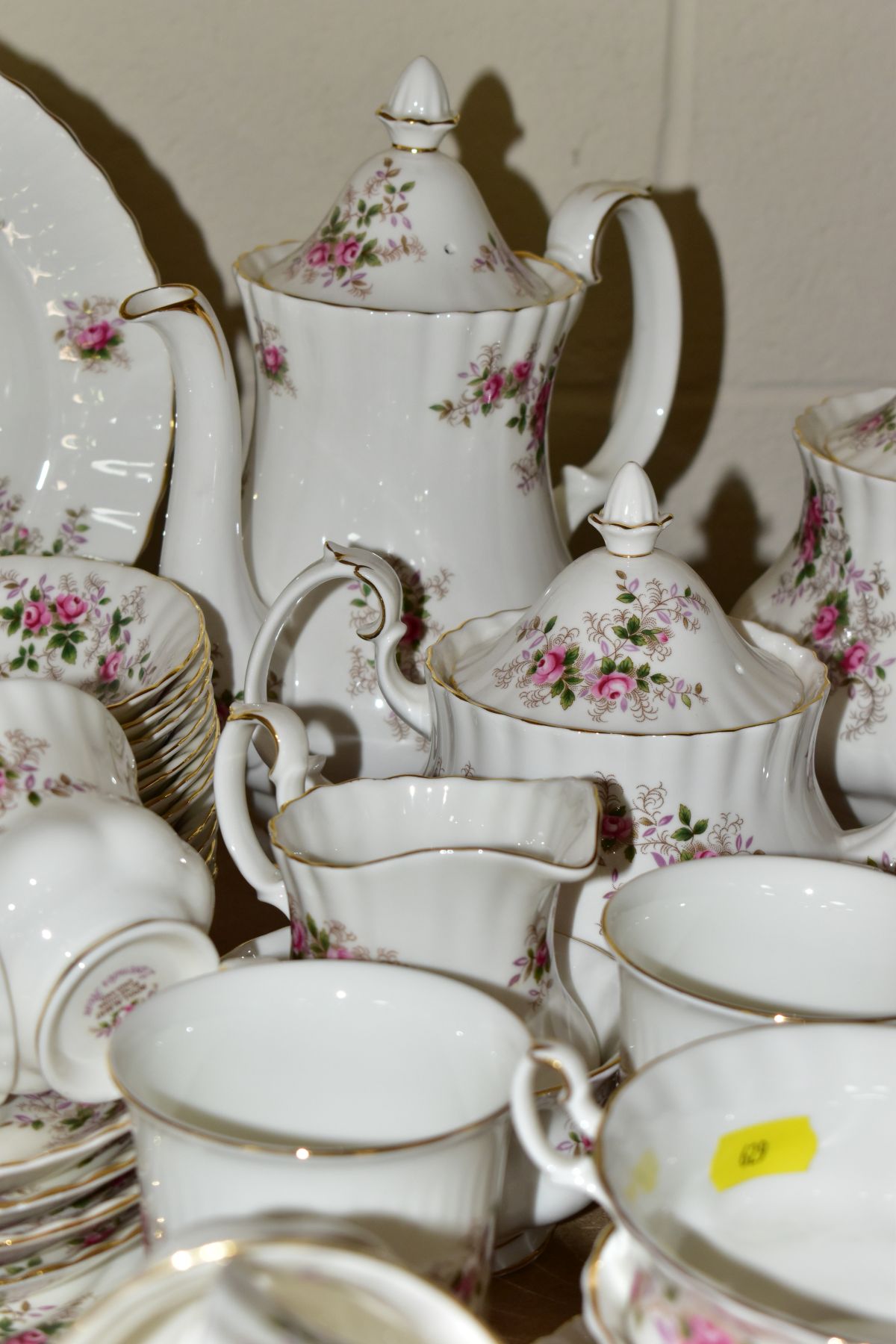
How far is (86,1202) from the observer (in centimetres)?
46

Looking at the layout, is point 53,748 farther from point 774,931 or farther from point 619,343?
point 619,343

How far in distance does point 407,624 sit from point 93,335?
0.24 metres

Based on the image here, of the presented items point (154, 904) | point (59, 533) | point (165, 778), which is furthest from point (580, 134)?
point (154, 904)

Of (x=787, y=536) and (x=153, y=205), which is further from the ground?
(x=153, y=205)

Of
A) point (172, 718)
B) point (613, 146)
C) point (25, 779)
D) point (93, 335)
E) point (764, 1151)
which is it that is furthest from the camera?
point (613, 146)

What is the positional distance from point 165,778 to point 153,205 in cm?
39

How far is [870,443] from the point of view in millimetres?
666

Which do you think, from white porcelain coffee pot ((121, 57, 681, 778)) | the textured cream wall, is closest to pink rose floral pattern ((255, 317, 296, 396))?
white porcelain coffee pot ((121, 57, 681, 778))

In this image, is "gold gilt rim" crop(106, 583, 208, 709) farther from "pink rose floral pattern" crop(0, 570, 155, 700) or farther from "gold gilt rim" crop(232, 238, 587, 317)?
"gold gilt rim" crop(232, 238, 587, 317)

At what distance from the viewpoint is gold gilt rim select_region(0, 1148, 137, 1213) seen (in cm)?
43

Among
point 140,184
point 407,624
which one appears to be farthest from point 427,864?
point 140,184

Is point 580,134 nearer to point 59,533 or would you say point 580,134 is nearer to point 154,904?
point 59,533

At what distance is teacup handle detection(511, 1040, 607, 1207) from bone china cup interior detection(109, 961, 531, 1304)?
2 cm

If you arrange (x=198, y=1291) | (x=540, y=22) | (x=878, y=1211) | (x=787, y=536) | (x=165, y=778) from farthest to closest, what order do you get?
(x=787, y=536) < (x=540, y=22) < (x=165, y=778) < (x=878, y=1211) < (x=198, y=1291)
